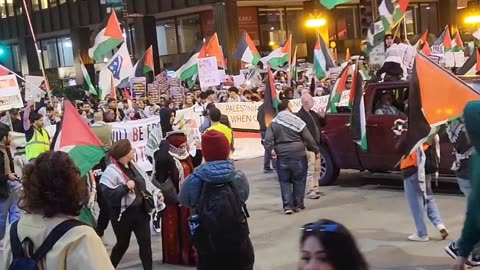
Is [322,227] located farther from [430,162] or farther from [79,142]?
[430,162]

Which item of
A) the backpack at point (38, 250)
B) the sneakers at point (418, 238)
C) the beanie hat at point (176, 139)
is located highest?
the backpack at point (38, 250)

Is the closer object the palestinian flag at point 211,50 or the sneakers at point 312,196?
the sneakers at point 312,196

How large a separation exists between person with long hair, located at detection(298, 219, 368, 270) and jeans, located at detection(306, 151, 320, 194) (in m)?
9.30

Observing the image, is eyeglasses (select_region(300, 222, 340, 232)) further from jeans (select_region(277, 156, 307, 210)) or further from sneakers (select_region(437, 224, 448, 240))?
jeans (select_region(277, 156, 307, 210))

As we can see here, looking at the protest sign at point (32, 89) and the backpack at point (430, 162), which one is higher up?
the protest sign at point (32, 89)

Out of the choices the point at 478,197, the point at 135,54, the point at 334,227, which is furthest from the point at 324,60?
the point at 135,54

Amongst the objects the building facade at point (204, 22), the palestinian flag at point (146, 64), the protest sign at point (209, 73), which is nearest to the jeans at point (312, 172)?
the protest sign at point (209, 73)

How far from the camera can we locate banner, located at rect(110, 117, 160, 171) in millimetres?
15110

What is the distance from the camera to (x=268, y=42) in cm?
3875

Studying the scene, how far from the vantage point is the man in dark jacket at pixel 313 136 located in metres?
11.6

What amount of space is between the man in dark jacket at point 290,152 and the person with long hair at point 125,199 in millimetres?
3951

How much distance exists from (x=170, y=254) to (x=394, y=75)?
604cm

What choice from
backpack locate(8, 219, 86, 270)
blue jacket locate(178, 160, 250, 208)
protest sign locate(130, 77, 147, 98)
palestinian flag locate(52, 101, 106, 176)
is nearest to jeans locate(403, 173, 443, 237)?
blue jacket locate(178, 160, 250, 208)

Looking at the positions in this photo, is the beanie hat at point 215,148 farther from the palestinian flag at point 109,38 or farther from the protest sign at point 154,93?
the protest sign at point 154,93
